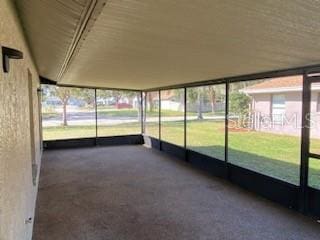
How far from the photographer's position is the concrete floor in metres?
3.74

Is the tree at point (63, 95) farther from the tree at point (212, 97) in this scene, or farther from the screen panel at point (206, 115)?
the tree at point (212, 97)

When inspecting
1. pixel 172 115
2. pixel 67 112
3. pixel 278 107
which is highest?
pixel 278 107

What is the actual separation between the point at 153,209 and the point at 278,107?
6271 mm

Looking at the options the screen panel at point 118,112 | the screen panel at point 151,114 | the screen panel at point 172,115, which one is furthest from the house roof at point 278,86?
the screen panel at point 118,112

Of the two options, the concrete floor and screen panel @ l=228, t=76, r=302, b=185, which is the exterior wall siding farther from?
the concrete floor

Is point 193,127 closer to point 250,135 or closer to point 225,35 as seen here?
point 250,135

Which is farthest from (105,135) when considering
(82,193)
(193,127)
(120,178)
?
(82,193)

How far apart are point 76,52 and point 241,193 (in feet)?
11.7

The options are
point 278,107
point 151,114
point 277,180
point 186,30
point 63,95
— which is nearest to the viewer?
point 186,30

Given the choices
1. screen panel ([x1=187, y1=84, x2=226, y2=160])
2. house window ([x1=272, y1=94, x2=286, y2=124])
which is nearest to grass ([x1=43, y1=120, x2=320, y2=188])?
screen panel ([x1=187, y1=84, x2=226, y2=160])

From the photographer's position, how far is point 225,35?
267 centimetres

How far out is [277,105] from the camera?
9328 millimetres

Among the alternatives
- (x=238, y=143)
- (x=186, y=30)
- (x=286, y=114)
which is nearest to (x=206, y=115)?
(x=238, y=143)

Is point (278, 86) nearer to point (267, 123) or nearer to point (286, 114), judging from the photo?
point (286, 114)
